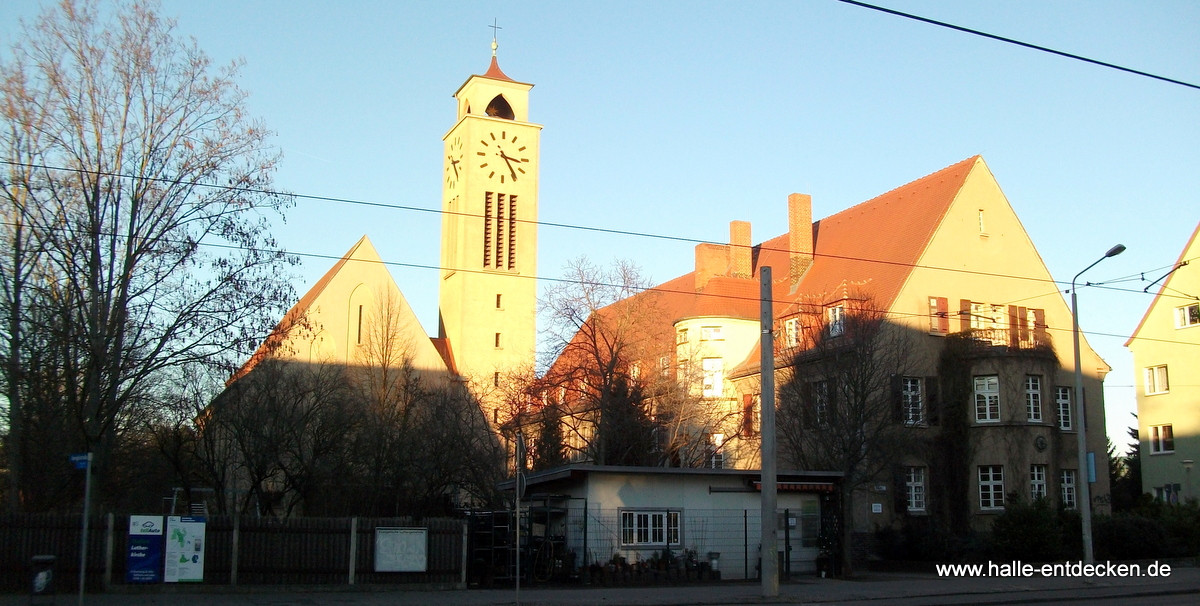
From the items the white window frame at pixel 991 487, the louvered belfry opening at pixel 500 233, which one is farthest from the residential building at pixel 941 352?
the louvered belfry opening at pixel 500 233

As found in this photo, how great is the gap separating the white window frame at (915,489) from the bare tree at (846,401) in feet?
14.0

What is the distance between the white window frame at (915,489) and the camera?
39.9 metres

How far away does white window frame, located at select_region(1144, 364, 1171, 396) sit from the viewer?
52594 millimetres

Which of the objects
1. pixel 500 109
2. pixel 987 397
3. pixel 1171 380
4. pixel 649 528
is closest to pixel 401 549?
pixel 649 528

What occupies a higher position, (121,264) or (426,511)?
(121,264)

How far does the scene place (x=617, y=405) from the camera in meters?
39.2

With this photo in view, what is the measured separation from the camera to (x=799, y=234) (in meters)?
49.5

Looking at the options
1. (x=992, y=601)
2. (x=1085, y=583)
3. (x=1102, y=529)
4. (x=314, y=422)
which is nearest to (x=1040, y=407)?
(x=1102, y=529)

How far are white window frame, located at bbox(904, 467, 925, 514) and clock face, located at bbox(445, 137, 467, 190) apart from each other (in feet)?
104

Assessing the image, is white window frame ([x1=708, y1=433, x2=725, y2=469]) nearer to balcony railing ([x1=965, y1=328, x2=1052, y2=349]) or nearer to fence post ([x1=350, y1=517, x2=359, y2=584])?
balcony railing ([x1=965, y1=328, x2=1052, y2=349])

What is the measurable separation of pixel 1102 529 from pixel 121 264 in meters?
28.8

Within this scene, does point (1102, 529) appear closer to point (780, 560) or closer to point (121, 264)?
point (780, 560)

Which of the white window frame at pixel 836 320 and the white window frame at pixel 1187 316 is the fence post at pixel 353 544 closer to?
the white window frame at pixel 836 320

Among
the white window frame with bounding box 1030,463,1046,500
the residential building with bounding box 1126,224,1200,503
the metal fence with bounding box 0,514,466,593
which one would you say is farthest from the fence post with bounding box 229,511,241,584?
the residential building with bounding box 1126,224,1200,503
